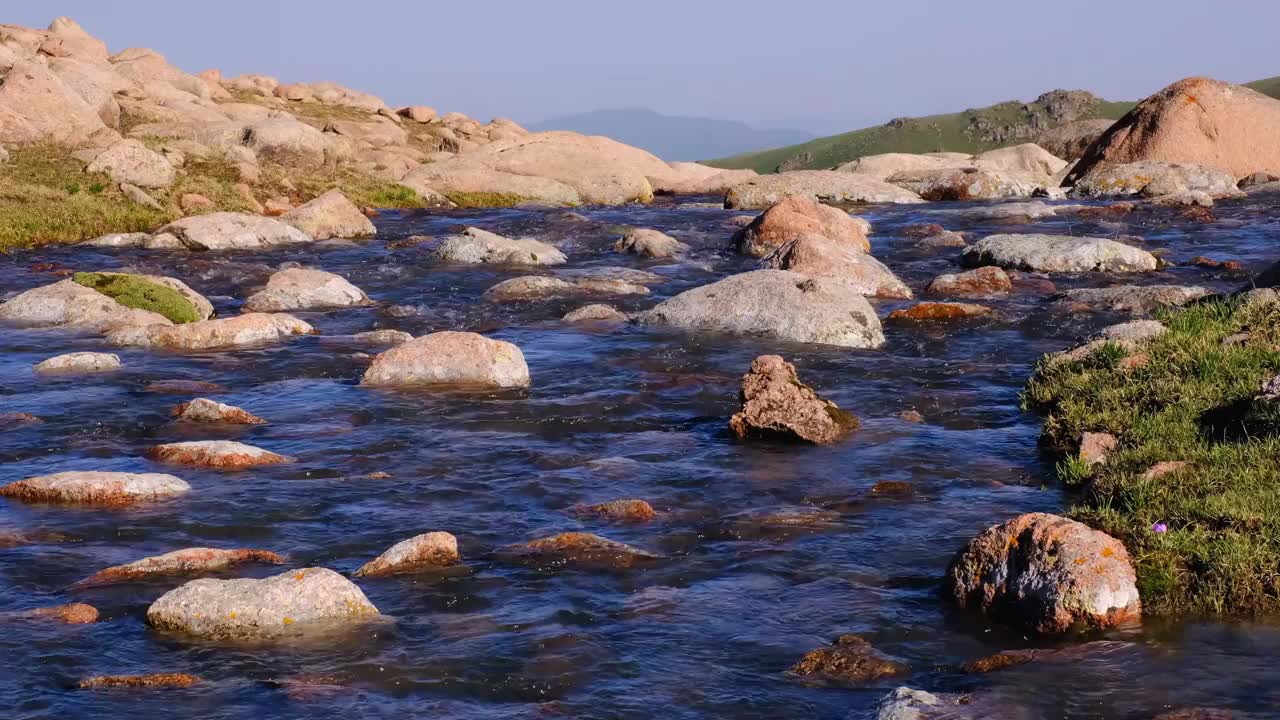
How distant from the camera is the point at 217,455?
1183 centimetres

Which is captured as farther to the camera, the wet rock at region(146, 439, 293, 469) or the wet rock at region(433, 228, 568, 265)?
the wet rock at region(433, 228, 568, 265)

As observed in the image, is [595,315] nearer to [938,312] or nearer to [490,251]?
[938,312]

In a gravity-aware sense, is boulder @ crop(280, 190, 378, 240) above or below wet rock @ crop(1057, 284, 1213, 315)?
above

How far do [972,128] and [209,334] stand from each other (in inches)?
4623

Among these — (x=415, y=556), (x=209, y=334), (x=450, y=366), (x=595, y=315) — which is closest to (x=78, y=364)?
(x=209, y=334)

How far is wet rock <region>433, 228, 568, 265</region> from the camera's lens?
90.6 feet

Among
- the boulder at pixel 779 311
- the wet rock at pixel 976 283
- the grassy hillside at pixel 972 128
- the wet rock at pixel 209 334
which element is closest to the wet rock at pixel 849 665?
the boulder at pixel 779 311

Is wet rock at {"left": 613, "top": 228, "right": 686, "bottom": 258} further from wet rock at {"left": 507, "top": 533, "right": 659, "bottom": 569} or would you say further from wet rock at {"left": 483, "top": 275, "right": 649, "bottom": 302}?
wet rock at {"left": 507, "top": 533, "right": 659, "bottom": 569}

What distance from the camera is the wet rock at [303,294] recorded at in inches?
865

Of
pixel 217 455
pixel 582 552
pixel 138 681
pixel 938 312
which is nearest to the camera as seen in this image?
pixel 138 681

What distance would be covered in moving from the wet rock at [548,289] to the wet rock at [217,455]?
10.8m

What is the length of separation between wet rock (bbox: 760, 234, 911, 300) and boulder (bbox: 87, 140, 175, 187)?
20519 mm

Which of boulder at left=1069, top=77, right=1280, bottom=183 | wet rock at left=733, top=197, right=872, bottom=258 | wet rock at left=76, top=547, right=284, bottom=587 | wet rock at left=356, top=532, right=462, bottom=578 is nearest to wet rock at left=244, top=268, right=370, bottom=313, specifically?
wet rock at left=733, top=197, right=872, bottom=258

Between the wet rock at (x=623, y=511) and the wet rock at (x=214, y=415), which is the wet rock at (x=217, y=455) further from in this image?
the wet rock at (x=623, y=511)
